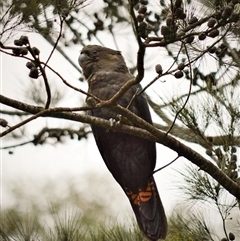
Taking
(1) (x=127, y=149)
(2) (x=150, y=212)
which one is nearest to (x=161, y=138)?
(2) (x=150, y=212)

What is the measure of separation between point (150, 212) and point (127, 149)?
35 centimetres

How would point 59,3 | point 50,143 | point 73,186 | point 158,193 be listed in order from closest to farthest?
point 59,3, point 158,193, point 50,143, point 73,186

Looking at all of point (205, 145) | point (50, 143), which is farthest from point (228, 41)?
point (50, 143)

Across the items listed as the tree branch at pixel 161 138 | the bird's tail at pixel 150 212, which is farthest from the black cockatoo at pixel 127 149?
the tree branch at pixel 161 138

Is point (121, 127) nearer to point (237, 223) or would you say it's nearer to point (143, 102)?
point (237, 223)

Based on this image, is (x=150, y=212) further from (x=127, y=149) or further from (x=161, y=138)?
(x=161, y=138)

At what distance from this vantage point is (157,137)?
87.0 inches

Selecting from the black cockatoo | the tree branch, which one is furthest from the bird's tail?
the tree branch

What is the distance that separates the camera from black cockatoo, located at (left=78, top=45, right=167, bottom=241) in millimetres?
3041

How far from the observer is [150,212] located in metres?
2.96

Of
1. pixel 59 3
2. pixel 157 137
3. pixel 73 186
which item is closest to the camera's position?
pixel 59 3

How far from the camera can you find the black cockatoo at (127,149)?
3.04m

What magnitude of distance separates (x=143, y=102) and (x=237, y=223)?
1011 millimetres

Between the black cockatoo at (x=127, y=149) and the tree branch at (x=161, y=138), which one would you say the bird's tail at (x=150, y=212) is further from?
the tree branch at (x=161, y=138)
